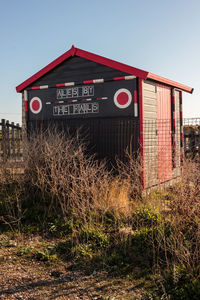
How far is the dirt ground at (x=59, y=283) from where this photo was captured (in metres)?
3.90

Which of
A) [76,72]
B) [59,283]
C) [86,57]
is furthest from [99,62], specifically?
[59,283]

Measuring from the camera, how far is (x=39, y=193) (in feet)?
24.9

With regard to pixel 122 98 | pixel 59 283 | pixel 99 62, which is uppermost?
pixel 99 62

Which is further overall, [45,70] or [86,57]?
[45,70]

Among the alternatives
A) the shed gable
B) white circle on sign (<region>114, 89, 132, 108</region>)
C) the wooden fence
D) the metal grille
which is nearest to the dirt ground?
the metal grille

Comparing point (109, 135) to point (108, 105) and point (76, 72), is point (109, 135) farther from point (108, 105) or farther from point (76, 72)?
point (76, 72)

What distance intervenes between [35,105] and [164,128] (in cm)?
444

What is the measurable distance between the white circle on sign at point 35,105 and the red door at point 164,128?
3959 millimetres

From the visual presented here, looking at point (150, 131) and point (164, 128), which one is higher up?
point (164, 128)

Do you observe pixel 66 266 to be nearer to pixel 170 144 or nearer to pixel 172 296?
pixel 172 296

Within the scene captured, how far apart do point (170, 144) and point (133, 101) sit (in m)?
2.70

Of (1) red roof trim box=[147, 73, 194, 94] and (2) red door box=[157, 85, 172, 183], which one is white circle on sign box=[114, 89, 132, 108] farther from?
(2) red door box=[157, 85, 172, 183]

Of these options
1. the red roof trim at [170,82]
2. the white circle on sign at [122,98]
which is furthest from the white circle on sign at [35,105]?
the red roof trim at [170,82]

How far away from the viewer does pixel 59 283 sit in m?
4.25
